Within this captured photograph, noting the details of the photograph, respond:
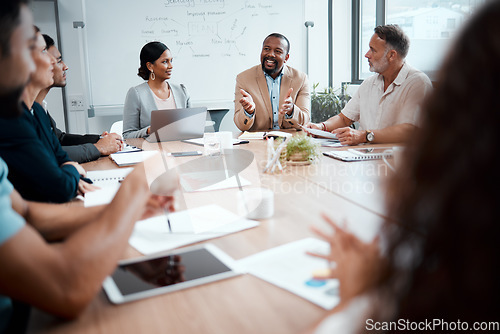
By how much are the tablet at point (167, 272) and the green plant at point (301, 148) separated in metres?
1.03

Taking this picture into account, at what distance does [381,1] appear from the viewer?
455 cm

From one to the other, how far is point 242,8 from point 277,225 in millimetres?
3989

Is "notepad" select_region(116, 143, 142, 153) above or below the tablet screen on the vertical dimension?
above

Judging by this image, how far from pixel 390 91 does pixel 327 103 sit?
6.93ft

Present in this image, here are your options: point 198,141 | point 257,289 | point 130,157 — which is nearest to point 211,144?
point 130,157

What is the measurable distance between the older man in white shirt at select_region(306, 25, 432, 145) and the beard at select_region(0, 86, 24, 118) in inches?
75.9

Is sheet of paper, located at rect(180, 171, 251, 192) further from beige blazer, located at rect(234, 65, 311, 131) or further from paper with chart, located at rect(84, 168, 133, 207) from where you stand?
beige blazer, located at rect(234, 65, 311, 131)

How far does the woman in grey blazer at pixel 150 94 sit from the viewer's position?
340 cm

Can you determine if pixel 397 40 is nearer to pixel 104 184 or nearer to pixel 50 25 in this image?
pixel 104 184

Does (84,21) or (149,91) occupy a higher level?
(84,21)

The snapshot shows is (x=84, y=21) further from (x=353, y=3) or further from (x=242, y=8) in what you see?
(x=353, y=3)

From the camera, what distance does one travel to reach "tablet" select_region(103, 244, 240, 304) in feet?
2.72

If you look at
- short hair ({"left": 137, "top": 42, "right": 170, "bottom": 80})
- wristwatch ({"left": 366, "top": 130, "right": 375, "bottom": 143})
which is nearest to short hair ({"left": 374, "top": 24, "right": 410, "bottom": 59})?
wristwatch ({"left": 366, "top": 130, "right": 375, "bottom": 143})

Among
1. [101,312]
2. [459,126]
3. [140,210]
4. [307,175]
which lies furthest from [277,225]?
[459,126]
